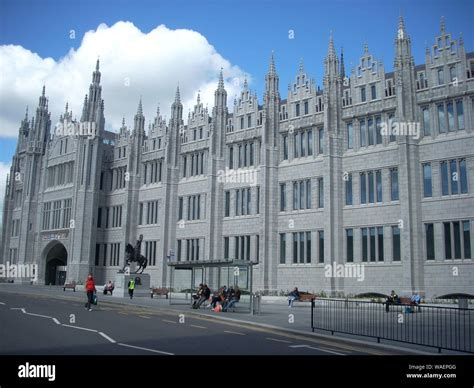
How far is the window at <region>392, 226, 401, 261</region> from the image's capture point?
120 ft

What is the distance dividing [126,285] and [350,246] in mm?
19484

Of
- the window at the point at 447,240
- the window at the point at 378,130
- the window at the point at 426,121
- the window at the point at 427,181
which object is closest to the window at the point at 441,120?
the window at the point at 426,121

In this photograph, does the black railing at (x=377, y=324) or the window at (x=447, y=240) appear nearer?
the black railing at (x=377, y=324)

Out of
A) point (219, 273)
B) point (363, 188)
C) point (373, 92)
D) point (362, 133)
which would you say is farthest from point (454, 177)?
point (219, 273)

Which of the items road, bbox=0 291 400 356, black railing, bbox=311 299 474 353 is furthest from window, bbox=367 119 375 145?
road, bbox=0 291 400 356

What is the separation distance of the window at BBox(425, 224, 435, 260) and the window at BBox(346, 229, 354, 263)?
19.8 ft

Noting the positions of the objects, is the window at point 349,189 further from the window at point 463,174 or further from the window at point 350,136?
the window at point 463,174

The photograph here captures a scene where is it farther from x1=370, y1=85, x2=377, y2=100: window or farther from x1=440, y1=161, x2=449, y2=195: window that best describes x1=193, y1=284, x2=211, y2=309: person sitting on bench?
x1=370, y1=85, x2=377, y2=100: window

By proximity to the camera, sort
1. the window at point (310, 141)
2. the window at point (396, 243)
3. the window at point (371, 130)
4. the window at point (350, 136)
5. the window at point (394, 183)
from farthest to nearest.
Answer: the window at point (310, 141) → the window at point (350, 136) → the window at point (371, 130) → the window at point (394, 183) → the window at point (396, 243)

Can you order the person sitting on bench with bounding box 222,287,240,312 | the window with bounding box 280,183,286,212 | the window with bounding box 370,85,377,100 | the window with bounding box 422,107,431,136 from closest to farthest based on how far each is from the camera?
the person sitting on bench with bounding box 222,287,240,312
the window with bounding box 422,107,431,136
the window with bounding box 370,85,377,100
the window with bounding box 280,183,286,212

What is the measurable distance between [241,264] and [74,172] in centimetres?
4317

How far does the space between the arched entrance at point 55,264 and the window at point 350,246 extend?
42630 millimetres

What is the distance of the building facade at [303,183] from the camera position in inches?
1383
